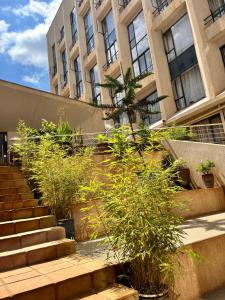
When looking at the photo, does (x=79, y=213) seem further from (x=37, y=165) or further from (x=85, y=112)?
(x=85, y=112)

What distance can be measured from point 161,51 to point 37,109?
9.29 metres

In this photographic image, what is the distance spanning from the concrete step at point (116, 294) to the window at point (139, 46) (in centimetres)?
1520

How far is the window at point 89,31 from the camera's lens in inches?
865

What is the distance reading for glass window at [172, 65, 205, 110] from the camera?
44.4 ft

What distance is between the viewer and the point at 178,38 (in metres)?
14.7

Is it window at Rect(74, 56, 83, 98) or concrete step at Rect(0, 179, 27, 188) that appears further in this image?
window at Rect(74, 56, 83, 98)

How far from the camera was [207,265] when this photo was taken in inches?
131

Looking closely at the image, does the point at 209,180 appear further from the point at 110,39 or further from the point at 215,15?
the point at 110,39

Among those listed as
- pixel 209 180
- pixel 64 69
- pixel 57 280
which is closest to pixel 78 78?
pixel 64 69

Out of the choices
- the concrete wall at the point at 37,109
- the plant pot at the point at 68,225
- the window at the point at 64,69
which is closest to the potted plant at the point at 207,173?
the plant pot at the point at 68,225

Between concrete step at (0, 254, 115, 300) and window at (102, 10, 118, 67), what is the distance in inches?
708

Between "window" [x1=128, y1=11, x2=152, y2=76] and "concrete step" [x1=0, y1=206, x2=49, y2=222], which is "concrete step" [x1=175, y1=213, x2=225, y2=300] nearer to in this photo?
"concrete step" [x1=0, y1=206, x2=49, y2=222]

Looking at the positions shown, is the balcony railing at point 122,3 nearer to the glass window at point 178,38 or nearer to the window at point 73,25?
the glass window at point 178,38

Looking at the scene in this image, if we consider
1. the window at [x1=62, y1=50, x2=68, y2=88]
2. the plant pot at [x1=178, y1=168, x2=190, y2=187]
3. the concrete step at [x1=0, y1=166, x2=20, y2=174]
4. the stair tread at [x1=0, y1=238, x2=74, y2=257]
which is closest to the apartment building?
the window at [x1=62, y1=50, x2=68, y2=88]
